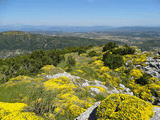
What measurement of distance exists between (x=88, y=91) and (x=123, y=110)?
349 inches

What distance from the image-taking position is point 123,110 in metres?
6.54

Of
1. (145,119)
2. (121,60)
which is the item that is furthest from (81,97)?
(121,60)

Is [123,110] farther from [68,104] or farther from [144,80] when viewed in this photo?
[144,80]

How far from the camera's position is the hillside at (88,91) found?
7098mm

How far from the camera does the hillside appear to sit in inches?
279

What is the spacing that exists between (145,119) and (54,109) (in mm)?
6982

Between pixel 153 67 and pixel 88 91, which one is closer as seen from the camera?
pixel 88 91

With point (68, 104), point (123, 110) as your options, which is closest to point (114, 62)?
point (68, 104)

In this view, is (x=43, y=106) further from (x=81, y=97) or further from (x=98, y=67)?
(x=98, y=67)

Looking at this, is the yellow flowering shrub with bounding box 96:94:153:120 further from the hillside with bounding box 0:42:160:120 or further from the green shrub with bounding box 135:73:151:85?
the green shrub with bounding box 135:73:151:85

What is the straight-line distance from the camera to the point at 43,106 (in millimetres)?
8477

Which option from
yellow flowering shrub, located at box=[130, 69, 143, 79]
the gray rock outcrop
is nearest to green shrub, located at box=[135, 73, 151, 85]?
yellow flowering shrub, located at box=[130, 69, 143, 79]

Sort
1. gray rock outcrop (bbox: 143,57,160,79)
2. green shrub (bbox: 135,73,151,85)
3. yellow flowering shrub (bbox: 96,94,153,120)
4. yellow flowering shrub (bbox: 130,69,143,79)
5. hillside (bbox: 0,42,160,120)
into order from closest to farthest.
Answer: yellow flowering shrub (bbox: 96,94,153,120), hillside (bbox: 0,42,160,120), green shrub (bbox: 135,73,151,85), gray rock outcrop (bbox: 143,57,160,79), yellow flowering shrub (bbox: 130,69,143,79)

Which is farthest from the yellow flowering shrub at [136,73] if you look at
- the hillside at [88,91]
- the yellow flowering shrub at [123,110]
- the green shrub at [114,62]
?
the yellow flowering shrub at [123,110]
